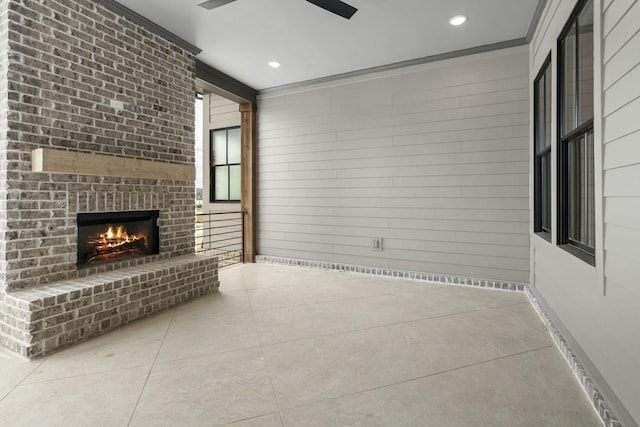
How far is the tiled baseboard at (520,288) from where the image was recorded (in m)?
1.67

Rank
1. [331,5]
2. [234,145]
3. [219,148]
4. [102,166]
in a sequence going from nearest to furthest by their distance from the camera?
[331,5]
[102,166]
[234,145]
[219,148]

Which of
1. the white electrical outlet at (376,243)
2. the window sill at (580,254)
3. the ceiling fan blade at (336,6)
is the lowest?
the white electrical outlet at (376,243)

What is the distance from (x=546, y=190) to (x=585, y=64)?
1468 millimetres

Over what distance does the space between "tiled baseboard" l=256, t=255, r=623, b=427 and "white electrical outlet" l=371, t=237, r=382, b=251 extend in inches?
10.7

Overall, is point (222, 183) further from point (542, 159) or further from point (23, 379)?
point (542, 159)

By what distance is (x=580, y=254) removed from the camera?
2.17m

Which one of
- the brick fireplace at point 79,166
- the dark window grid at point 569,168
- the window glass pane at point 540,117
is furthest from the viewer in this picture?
the window glass pane at point 540,117

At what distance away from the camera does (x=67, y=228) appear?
274cm

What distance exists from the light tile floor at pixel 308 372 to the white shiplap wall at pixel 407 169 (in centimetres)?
107

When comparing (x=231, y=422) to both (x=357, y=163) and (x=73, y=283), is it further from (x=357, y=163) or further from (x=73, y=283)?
(x=357, y=163)

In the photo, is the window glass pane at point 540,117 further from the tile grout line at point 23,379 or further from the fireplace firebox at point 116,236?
the tile grout line at point 23,379

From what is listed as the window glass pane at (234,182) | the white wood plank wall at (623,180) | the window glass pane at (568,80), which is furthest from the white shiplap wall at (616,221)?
the window glass pane at (234,182)

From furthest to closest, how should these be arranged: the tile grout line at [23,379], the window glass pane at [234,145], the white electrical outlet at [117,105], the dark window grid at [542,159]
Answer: the window glass pane at [234,145] < the dark window grid at [542,159] < the white electrical outlet at [117,105] < the tile grout line at [23,379]

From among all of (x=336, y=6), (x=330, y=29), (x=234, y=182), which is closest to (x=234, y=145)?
(x=234, y=182)
